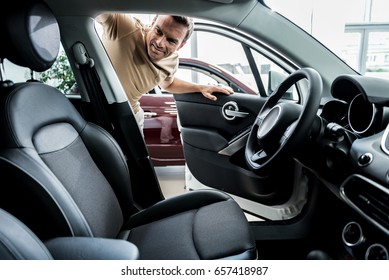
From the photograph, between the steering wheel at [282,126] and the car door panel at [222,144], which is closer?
the steering wheel at [282,126]

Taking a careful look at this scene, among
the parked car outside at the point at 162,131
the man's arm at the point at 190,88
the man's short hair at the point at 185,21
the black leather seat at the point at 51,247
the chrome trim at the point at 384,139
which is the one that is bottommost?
the parked car outside at the point at 162,131

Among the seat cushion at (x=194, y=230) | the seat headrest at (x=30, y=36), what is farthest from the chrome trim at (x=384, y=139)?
the seat headrest at (x=30, y=36)

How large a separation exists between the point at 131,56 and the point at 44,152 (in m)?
0.62

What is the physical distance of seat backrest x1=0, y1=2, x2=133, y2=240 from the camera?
0.69m

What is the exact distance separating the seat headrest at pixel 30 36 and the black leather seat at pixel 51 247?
353 millimetres

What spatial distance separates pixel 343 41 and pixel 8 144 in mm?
938

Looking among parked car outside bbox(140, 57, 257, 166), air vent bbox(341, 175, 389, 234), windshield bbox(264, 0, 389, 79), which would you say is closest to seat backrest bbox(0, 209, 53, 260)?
air vent bbox(341, 175, 389, 234)

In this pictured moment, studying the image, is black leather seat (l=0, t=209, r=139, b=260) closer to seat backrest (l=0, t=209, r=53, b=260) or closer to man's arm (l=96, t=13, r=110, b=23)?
seat backrest (l=0, t=209, r=53, b=260)

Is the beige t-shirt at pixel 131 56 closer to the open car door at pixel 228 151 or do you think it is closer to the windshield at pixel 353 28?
the open car door at pixel 228 151

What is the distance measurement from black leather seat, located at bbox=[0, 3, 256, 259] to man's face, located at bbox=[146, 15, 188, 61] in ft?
1.44

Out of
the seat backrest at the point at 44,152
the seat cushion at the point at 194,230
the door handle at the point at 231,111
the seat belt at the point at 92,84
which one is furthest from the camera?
the door handle at the point at 231,111

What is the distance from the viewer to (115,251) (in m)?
0.64

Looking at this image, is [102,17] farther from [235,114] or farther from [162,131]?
[162,131]

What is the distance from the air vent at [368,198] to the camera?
72 centimetres
